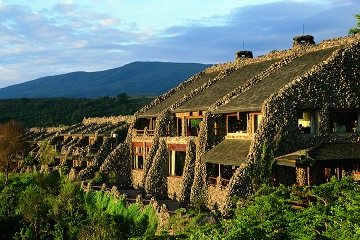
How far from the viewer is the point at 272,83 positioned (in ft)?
108

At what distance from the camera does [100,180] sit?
143 feet

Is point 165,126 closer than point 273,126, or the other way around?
point 273,126

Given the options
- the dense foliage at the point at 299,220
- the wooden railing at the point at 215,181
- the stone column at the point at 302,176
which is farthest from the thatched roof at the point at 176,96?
the dense foliage at the point at 299,220

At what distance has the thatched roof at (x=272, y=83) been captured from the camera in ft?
101

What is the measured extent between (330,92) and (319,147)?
127 inches

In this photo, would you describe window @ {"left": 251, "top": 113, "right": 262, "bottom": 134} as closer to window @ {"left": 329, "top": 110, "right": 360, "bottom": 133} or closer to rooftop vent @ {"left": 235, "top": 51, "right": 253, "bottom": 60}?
window @ {"left": 329, "top": 110, "right": 360, "bottom": 133}

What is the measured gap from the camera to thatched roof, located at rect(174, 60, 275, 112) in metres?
37.7

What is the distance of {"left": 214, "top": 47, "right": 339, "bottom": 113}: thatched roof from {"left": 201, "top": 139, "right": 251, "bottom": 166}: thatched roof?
216cm

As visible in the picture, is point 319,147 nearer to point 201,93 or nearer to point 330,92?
point 330,92

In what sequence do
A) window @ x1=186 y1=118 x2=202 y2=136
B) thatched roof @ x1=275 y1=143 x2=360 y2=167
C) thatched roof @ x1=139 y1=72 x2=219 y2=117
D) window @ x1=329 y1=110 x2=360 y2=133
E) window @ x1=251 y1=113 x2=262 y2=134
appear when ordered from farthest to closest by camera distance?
A: thatched roof @ x1=139 y1=72 x2=219 y2=117 → window @ x1=186 y1=118 x2=202 y2=136 → window @ x1=251 y1=113 x2=262 y2=134 → window @ x1=329 y1=110 x2=360 y2=133 → thatched roof @ x1=275 y1=143 x2=360 y2=167

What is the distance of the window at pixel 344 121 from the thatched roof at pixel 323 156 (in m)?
1.75

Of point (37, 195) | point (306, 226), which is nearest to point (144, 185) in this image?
point (37, 195)

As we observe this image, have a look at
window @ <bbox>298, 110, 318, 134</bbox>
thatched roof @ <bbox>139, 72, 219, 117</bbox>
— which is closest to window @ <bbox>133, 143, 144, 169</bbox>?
thatched roof @ <bbox>139, 72, 219, 117</bbox>

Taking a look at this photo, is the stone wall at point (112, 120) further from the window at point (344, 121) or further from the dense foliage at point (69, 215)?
the window at point (344, 121)
